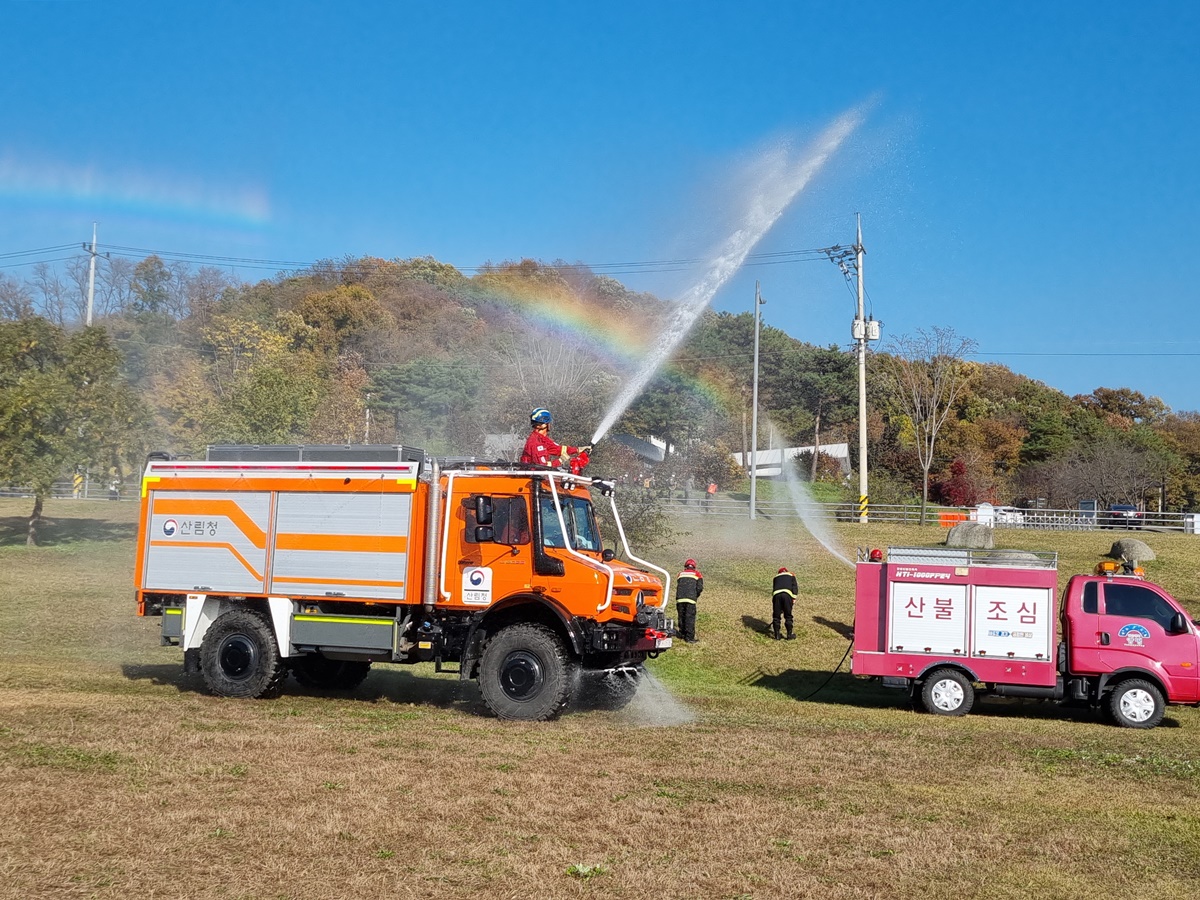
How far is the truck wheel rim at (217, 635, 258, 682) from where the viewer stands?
1540 cm

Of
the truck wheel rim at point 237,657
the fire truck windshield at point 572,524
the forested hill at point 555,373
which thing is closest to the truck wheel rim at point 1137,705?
the fire truck windshield at point 572,524

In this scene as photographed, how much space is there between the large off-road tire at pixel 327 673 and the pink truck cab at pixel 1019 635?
775cm

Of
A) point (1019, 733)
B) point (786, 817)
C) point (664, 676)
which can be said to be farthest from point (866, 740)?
point (664, 676)

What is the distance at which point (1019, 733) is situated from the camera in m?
15.0

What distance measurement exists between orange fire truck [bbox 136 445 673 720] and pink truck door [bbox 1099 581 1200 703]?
6.77m

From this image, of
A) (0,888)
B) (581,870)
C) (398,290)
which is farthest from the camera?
(398,290)

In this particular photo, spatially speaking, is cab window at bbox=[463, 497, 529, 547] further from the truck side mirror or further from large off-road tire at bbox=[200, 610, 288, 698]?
large off-road tire at bbox=[200, 610, 288, 698]

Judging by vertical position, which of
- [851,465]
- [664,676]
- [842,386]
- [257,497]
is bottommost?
[664,676]

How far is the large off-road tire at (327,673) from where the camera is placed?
56.3 ft

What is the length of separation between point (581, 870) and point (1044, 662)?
11496 mm

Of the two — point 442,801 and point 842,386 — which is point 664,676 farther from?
point 842,386

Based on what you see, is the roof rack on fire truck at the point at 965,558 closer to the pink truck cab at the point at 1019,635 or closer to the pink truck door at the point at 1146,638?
the pink truck cab at the point at 1019,635

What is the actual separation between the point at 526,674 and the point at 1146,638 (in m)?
9.11

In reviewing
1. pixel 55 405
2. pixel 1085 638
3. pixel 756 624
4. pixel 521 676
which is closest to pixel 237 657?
pixel 521 676
